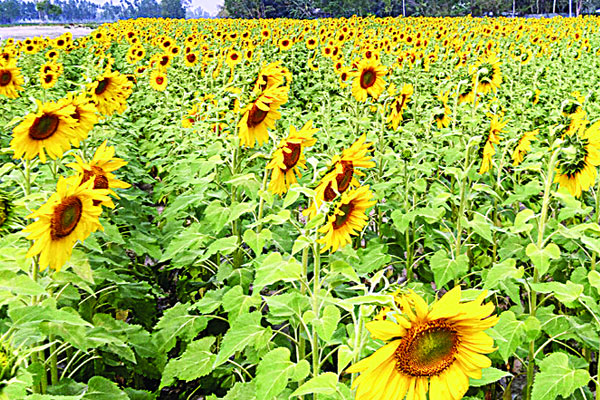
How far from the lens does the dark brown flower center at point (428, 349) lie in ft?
3.88

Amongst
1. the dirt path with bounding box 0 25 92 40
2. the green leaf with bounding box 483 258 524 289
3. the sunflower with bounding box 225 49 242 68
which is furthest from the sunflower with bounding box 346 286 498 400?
the dirt path with bounding box 0 25 92 40

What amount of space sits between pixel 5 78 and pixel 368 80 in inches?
105

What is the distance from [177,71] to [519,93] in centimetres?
461

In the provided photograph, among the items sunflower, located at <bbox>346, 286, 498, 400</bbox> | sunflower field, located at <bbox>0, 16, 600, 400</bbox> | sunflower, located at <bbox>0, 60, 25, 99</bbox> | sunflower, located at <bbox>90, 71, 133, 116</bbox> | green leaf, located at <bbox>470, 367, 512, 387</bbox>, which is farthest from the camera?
sunflower, located at <bbox>0, 60, 25, 99</bbox>

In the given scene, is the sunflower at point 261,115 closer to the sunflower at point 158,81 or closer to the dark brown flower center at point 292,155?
the dark brown flower center at point 292,155

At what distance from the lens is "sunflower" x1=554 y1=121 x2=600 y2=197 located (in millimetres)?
2400

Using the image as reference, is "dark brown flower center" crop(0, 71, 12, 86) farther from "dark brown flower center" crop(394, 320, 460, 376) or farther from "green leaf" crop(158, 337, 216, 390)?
"dark brown flower center" crop(394, 320, 460, 376)

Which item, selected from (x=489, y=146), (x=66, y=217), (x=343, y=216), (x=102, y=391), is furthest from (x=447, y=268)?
(x=66, y=217)

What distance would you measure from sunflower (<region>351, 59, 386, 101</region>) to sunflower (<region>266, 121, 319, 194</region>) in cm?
220

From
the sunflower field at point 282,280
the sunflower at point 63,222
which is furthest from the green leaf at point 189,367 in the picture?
the sunflower at point 63,222

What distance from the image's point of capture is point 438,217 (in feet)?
10.3

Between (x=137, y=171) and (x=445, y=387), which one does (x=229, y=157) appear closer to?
(x=137, y=171)

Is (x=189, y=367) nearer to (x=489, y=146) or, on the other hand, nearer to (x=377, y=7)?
(x=489, y=146)

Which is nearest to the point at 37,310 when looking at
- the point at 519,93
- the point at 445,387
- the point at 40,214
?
the point at 40,214
